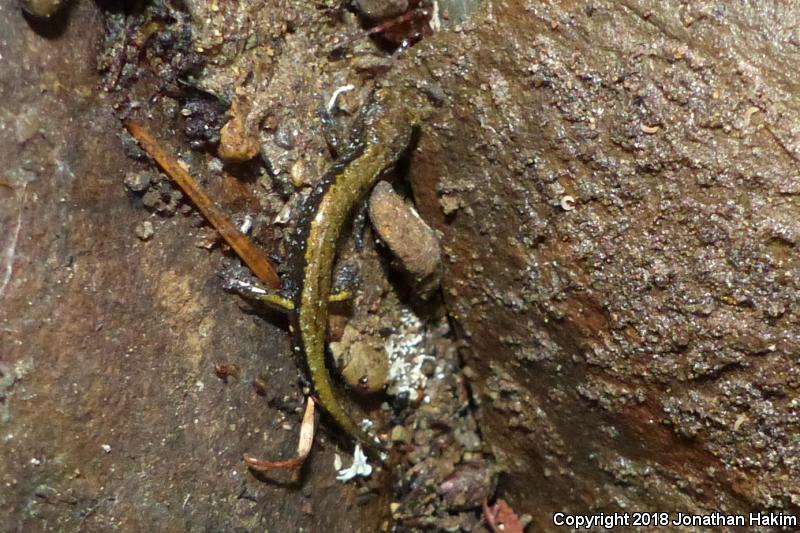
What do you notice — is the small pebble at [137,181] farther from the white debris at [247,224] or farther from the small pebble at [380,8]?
the small pebble at [380,8]

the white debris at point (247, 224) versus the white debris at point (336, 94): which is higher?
the white debris at point (336, 94)

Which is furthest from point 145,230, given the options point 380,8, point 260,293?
point 380,8

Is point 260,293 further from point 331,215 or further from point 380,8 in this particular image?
point 380,8

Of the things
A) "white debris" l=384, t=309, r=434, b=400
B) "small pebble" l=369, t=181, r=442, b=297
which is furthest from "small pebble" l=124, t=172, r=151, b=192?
"white debris" l=384, t=309, r=434, b=400

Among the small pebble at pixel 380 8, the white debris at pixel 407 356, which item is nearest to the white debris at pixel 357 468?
the white debris at pixel 407 356

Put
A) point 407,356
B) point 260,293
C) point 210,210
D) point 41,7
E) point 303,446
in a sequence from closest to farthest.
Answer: point 41,7
point 210,210
point 260,293
point 303,446
point 407,356

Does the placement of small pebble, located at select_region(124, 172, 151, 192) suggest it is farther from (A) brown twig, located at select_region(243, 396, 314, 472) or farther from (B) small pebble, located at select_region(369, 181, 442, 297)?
(A) brown twig, located at select_region(243, 396, 314, 472)

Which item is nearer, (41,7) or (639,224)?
(41,7)
